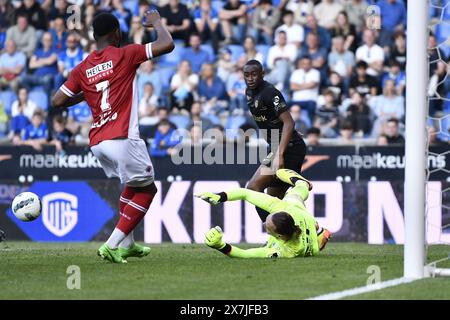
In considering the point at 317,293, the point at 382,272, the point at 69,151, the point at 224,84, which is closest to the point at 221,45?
the point at 224,84

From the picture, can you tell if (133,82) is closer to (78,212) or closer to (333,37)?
(78,212)

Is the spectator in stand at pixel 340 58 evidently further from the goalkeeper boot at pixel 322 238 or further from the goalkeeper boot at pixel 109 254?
the goalkeeper boot at pixel 109 254

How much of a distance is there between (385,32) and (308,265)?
977cm

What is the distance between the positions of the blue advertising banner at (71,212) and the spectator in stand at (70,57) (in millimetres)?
3685

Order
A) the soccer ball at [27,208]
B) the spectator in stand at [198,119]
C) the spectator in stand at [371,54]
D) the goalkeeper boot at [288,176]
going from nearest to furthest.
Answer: the soccer ball at [27,208] → the goalkeeper boot at [288,176] → the spectator in stand at [198,119] → the spectator in stand at [371,54]

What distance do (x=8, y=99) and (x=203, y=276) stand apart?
11.2 meters

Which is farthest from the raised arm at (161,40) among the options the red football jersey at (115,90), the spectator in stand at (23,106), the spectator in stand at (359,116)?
the spectator in stand at (23,106)

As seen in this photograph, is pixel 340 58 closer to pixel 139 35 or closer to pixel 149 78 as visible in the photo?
pixel 149 78

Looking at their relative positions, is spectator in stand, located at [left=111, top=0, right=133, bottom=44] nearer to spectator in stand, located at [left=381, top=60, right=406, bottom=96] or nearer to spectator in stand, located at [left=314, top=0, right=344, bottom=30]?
spectator in stand, located at [left=314, top=0, right=344, bottom=30]

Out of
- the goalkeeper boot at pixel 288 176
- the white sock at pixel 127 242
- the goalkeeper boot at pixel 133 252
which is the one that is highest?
the goalkeeper boot at pixel 288 176

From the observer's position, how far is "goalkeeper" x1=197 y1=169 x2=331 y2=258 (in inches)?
385

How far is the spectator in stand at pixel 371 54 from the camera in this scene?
1788 cm

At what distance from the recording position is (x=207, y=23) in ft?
63.4

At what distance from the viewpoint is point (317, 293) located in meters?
7.32
